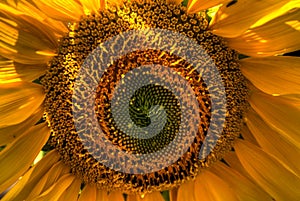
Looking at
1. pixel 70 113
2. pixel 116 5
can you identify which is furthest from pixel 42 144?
pixel 116 5

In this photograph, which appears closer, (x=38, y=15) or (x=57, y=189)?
(x=38, y=15)

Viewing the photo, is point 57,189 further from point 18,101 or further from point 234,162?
point 234,162

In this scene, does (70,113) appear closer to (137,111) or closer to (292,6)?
(137,111)

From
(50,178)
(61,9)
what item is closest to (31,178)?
(50,178)

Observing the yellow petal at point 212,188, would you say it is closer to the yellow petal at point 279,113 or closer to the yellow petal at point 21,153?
the yellow petal at point 279,113

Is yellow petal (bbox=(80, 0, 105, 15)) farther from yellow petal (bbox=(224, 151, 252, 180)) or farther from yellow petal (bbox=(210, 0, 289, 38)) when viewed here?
yellow petal (bbox=(224, 151, 252, 180))

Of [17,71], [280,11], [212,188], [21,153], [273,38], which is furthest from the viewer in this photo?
[212,188]

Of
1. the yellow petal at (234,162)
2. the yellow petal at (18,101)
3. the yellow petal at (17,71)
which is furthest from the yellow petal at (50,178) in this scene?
the yellow petal at (234,162)

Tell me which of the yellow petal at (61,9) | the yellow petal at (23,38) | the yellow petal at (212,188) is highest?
the yellow petal at (61,9)

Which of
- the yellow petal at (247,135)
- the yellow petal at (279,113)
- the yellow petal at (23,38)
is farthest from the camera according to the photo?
the yellow petal at (247,135)
